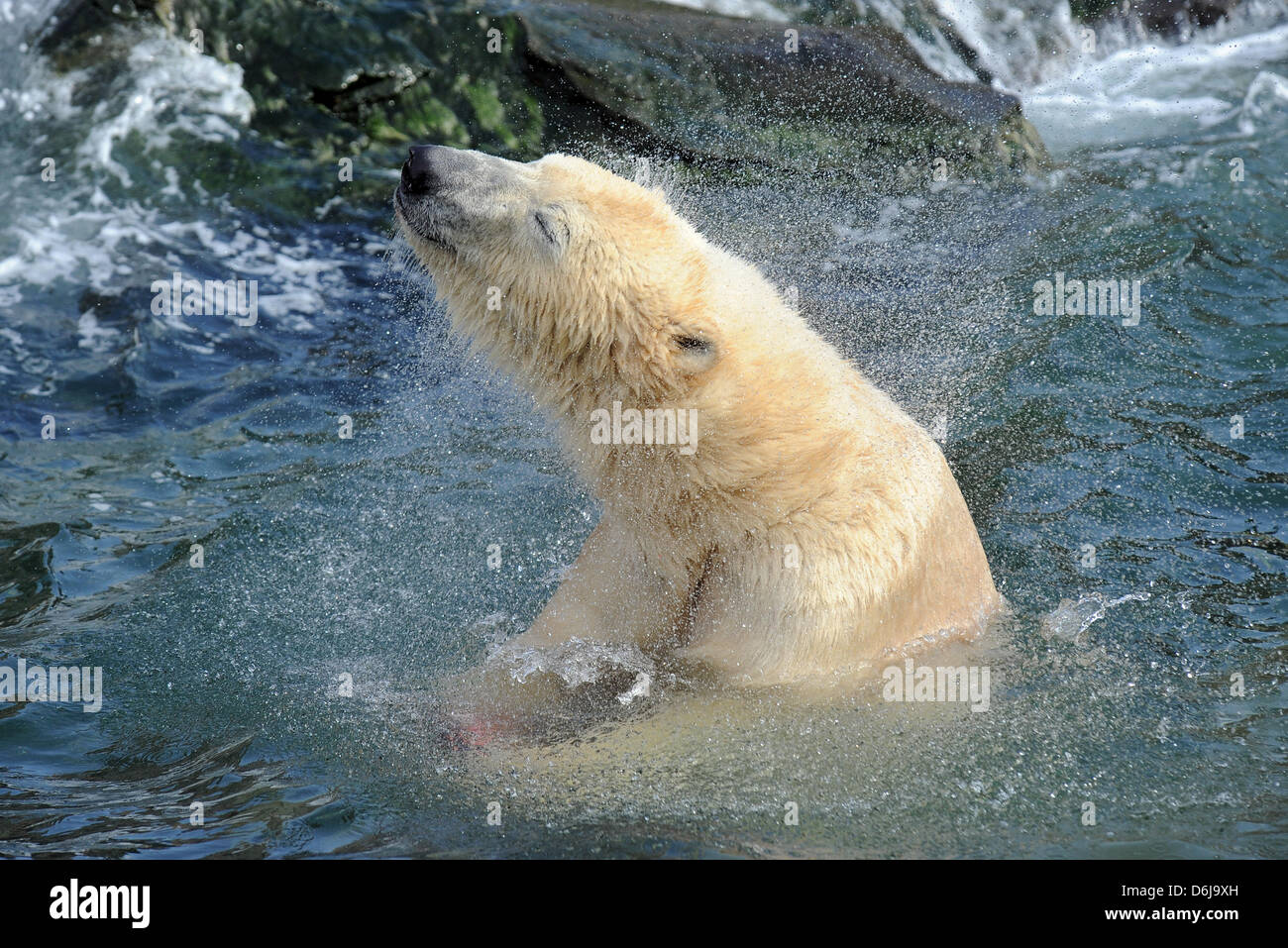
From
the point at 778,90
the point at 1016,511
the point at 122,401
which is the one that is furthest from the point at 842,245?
the point at 122,401

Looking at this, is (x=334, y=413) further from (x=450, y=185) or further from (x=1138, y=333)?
(x=1138, y=333)

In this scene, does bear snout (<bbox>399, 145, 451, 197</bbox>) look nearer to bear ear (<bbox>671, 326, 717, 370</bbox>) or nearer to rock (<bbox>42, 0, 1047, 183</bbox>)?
bear ear (<bbox>671, 326, 717, 370</bbox>)

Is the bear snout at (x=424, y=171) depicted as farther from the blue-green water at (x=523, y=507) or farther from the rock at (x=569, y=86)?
the rock at (x=569, y=86)

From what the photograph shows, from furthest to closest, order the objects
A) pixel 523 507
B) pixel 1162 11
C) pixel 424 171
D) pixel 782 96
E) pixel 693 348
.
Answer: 1. pixel 1162 11
2. pixel 782 96
3. pixel 523 507
4. pixel 424 171
5. pixel 693 348

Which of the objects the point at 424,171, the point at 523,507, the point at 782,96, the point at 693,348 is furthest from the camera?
the point at 782,96

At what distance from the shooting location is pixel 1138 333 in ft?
22.4

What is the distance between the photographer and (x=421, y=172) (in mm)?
3912

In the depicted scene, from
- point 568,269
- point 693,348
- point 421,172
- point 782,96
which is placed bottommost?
point 693,348

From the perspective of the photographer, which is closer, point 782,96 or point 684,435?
point 684,435

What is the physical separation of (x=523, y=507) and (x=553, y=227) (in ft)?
7.25

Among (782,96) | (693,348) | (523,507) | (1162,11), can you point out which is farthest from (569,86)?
(1162,11)

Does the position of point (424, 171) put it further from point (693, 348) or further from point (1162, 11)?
point (1162, 11)

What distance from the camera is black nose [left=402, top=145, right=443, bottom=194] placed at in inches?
154

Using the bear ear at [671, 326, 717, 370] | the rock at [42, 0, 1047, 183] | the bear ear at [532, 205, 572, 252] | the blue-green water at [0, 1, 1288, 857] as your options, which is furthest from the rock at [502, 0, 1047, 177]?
the bear ear at [671, 326, 717, 370]
